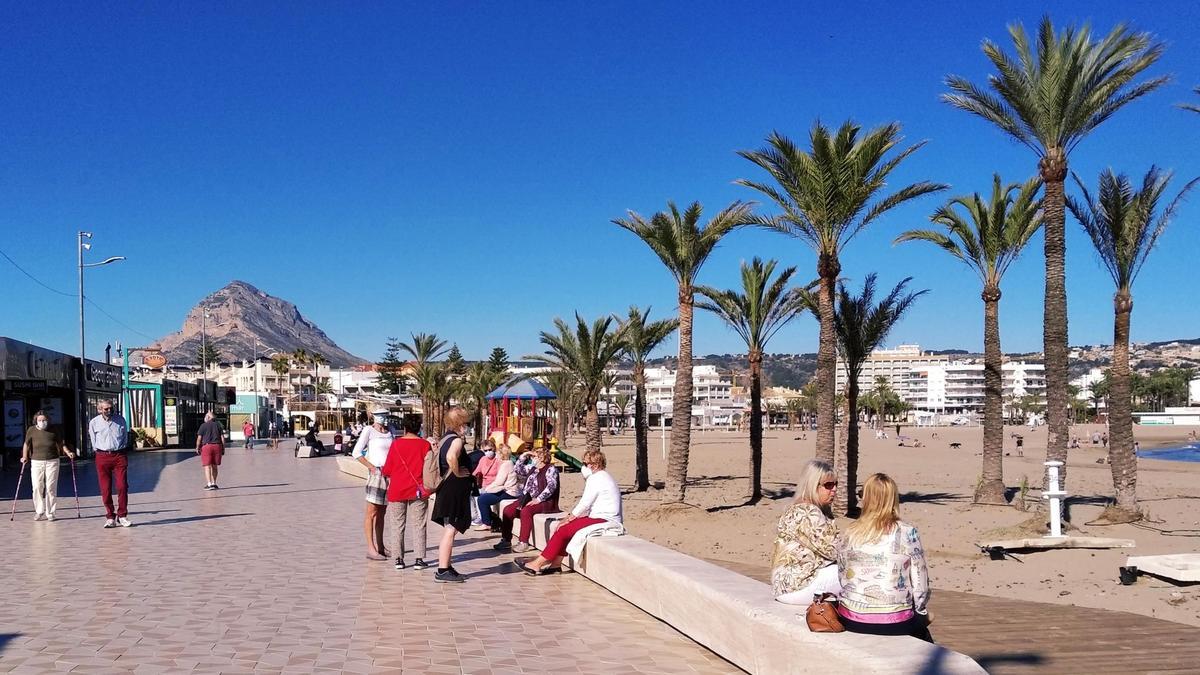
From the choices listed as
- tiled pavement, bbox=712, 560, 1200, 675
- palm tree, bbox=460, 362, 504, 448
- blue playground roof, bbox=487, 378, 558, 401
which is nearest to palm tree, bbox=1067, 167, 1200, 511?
tiled pavement, bbox=712, 560, 1200, 675

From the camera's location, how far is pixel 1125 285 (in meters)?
15.9

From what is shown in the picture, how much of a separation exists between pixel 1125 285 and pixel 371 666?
14.2 metres

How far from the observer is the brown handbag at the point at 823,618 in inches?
194

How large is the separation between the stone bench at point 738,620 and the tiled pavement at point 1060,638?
154cm

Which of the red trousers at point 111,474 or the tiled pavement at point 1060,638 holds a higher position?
the red trousers at point 111,474

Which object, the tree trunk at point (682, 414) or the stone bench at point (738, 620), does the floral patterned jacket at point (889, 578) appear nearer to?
the stone bench at point (738, 620)

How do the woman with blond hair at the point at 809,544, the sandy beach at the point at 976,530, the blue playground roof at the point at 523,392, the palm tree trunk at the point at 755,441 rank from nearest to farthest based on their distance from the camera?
the woman with blond hair at the point at 809,544 < the sandy beach at the point at 976,530 < the palm tree trunk at the point at 755,441 < the blue playground roof at the point at 523,392

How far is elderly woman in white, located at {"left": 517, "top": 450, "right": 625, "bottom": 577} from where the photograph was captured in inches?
352

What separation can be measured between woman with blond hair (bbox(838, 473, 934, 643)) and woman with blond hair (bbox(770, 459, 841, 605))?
0.71 metres

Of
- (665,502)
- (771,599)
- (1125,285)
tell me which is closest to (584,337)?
(665,502)

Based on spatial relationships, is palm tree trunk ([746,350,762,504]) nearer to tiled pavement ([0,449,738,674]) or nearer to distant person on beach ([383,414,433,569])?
tiled pavement ([0,449,738,674])

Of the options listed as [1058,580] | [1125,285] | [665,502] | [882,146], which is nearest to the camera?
[1058,580]

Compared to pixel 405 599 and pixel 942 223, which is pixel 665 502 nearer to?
A: pixel 942 223

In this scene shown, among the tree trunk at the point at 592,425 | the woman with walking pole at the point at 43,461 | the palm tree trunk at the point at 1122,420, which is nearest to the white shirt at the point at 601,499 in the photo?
the woman with walking pole at the point at 43,461
